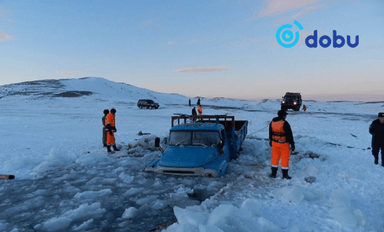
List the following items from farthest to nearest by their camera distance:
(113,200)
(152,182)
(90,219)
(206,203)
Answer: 1. (152,182)
2. (113,200)
3. (206,203)
4. (90,219)

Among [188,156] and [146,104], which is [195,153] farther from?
[146,104]

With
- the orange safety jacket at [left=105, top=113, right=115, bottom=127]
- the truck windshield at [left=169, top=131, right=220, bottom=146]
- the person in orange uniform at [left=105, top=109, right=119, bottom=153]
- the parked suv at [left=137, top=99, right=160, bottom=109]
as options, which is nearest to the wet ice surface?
the truck windshield at [left=169, top=131, right=220, bottom=146]

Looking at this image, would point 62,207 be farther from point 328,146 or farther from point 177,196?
point 328,146

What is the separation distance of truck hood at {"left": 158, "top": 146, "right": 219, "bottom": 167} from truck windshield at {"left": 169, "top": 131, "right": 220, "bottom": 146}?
0.60ft

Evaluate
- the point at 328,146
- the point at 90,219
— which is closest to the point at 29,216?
the point at 90,219

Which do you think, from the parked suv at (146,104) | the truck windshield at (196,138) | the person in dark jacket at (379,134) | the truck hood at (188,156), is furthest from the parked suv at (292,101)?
the truck hood at (188,156)

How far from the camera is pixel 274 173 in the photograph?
266 inches

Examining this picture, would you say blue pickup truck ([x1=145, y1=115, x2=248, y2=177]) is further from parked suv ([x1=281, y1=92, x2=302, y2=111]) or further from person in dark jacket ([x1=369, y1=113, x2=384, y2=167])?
parked suv ([x1=281, y1=92, x2=302, y2=111])

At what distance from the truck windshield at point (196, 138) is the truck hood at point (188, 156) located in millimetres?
184

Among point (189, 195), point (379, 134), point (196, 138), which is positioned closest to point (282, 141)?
point (196, 138)

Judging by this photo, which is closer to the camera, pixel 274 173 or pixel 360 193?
pixel 360 193

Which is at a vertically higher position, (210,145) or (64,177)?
(210,145)

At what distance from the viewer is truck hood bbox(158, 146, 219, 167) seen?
6.57 metres

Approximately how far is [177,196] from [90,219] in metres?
1.82
